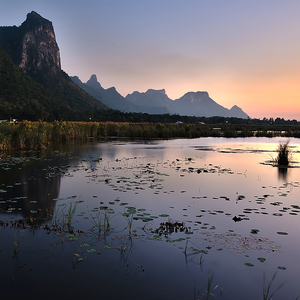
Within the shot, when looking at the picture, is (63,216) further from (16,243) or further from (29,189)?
(29,189)

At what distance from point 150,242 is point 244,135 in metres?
53.6

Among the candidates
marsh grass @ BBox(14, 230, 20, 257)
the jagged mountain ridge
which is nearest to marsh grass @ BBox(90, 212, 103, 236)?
marsh grass @ BBox(14, 230, 20, 257)

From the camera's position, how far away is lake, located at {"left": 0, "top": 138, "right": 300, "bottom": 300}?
420 cm

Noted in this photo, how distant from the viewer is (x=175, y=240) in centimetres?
579

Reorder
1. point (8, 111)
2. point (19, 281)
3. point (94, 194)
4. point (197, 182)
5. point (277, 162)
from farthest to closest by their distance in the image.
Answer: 1. point (8, 111)
2. point (277, 162)
3. point (197, 182)
4. point (94, 194)
5. point (19, 281)

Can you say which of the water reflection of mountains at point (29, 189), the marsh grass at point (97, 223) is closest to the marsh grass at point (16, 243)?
the water reflection of mountains at point (29, 189)

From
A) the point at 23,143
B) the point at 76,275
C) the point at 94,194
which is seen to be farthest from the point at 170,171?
the point at 23,143

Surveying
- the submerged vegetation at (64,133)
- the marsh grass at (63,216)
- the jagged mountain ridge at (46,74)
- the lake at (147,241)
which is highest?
the jagged mountain ridge at (46,74)

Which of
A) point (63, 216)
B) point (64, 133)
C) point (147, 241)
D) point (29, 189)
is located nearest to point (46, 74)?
point (64, 133)

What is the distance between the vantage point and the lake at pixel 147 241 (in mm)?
4199

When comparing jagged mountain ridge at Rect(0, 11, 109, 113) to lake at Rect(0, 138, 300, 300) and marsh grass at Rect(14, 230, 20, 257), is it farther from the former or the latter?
marsh grass at Rect(14, 230, 20, 257)

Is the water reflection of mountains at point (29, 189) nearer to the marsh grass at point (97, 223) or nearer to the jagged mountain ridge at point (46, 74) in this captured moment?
the marsh grass at point (97, 223)

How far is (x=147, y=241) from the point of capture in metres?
5.75

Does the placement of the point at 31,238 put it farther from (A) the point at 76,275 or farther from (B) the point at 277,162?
(B) the point at 277,162
